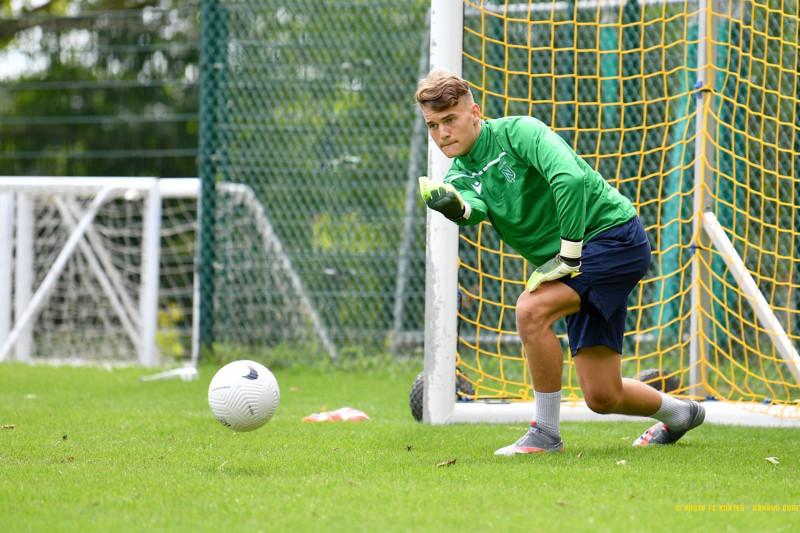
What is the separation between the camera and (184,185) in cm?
912

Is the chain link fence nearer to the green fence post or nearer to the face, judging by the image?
the green fence post

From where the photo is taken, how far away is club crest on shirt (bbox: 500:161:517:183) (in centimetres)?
414

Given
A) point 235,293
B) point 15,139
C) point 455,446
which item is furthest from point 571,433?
point 15,139

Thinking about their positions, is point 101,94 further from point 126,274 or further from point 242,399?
point 242,399

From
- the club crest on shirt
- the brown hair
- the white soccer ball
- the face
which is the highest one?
the brown hair

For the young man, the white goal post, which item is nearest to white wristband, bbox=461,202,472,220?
the young man

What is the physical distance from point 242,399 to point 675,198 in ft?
16.3

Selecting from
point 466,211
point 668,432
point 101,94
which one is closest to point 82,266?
point 101,94

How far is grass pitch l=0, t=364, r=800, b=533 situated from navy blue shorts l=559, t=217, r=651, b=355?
54 centimetres

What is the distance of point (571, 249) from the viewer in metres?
3.88

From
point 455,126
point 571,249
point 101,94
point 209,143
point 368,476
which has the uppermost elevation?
point 101,94

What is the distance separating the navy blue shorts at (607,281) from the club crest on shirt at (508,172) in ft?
1.42

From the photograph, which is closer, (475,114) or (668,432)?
(475,114)

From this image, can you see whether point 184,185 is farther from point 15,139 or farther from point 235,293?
point 15,139
